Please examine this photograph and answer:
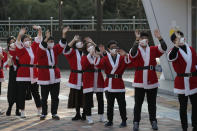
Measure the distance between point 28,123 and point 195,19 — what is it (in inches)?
329

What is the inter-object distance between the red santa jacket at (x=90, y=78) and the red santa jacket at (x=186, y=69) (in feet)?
6.87

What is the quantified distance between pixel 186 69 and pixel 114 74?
167 centimetres

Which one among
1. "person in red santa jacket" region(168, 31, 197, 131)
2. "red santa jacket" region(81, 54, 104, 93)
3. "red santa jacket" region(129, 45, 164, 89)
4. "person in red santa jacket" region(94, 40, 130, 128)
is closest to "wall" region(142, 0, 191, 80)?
"red santa jacket" region(81, 54, 104, 93)

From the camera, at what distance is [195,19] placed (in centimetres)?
1670

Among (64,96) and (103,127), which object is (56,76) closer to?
(103,127)

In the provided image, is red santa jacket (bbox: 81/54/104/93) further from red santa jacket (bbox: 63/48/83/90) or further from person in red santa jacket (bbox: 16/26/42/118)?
person in red santa jacket (bbox: 16/26/42/118)

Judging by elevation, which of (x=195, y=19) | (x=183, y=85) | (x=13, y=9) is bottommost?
(x=183, y=85)

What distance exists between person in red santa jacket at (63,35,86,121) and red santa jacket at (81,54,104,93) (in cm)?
32

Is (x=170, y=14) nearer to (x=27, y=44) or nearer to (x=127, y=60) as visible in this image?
(x=27, y=44)

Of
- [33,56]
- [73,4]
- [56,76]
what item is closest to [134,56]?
[56,76]

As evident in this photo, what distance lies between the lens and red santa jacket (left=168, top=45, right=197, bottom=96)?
8.68 metres

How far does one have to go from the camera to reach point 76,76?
35.0 feet

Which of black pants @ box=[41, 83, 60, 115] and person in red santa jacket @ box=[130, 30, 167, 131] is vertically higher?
person in red santa jacket @ box=[130, 30, 167, 131]

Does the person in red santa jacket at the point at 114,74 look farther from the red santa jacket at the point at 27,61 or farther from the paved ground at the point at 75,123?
the red santa jacket at the point at 27,61
